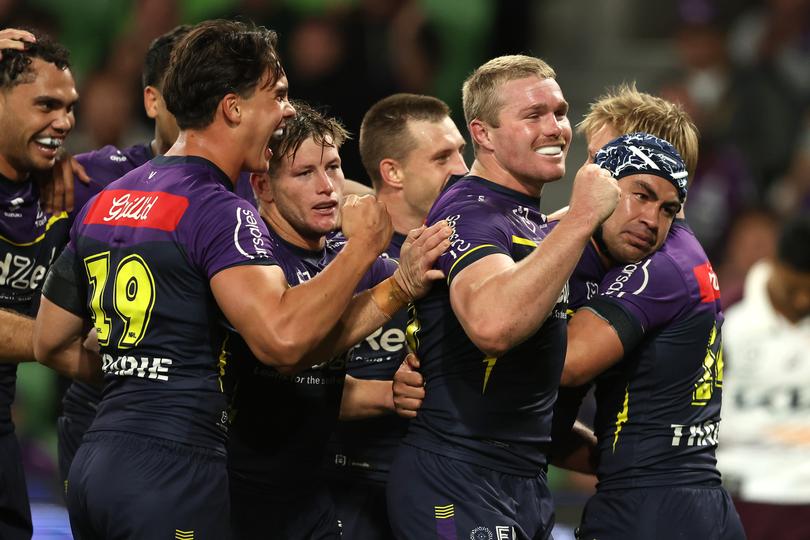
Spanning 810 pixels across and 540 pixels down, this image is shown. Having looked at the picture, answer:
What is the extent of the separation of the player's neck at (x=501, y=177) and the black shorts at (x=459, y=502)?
3.21 feet

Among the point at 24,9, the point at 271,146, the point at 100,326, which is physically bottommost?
the point at 100,326

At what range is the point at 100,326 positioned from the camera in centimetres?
402

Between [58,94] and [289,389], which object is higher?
[58,94]

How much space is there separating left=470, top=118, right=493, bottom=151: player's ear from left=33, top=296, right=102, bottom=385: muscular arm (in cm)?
153

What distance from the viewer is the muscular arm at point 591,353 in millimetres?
4352

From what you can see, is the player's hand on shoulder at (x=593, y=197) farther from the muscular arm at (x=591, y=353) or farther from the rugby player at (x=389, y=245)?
the rugby player at (x=389, y=245)

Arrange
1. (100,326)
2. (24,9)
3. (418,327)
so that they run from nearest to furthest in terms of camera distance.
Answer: (100,326)
(418,327)
(24,9)

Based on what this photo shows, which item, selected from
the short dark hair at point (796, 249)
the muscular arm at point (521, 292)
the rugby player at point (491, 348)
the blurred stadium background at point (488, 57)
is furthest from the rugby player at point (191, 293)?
the blurred stadium background at point (488, 57)

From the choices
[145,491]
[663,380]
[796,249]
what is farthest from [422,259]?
[796,249]

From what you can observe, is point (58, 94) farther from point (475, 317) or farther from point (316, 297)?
point (475, 317)

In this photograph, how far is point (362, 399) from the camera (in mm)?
4754

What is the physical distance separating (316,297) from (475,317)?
1.61 feet

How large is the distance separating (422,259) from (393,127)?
5.79 ft

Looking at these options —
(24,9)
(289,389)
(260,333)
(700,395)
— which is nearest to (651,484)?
(700,395)
